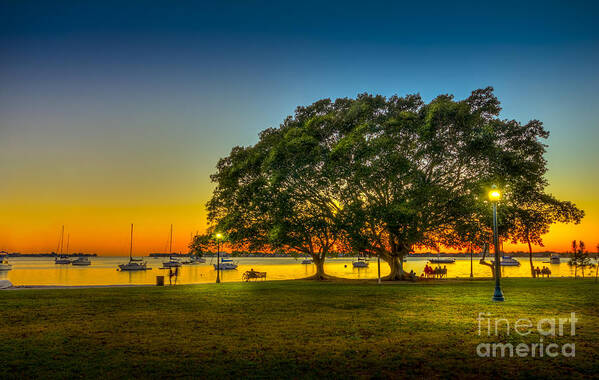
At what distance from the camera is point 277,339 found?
11.4 m

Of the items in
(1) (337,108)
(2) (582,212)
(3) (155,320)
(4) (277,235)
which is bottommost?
(3) (155,320)

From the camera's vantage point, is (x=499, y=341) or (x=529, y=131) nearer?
(x=499, y=341)

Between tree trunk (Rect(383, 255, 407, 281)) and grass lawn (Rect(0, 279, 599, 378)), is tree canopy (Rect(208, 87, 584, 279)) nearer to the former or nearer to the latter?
tree trunk (Rect(383, 255, 407, 281))

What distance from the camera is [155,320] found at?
49.1 feet

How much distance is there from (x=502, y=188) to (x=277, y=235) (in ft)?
64.2

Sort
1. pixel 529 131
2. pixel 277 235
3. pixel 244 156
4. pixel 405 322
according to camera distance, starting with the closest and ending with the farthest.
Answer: pixel 405 322, pixel 277 235, pixel 529 131, pixel 244 156

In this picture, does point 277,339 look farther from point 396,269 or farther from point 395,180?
point 396,269

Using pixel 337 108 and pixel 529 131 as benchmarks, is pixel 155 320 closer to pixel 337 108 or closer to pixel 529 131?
pixel 337 108

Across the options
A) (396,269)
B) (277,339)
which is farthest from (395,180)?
(277,339)

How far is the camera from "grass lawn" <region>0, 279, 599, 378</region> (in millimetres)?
8578

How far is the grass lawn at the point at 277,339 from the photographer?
858 cm

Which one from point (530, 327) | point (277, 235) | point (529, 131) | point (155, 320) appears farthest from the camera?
point (529, 131)

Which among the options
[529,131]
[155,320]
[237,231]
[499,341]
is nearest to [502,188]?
[529,131]

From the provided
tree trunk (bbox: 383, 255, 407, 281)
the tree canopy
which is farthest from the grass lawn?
tree trunk (bbox: 383, 255, 407, 281)
